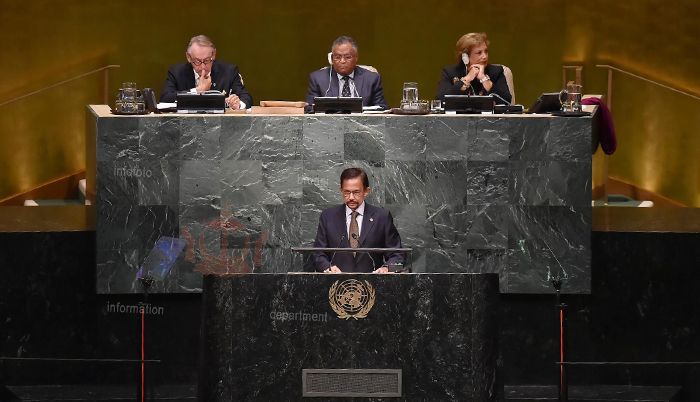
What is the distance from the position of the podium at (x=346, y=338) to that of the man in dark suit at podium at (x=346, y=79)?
247cm

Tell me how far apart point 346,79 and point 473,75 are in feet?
2.38

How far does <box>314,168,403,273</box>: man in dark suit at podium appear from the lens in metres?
6.86

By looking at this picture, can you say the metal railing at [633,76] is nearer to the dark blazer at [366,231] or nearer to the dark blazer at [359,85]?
the dark blazer at [359,85]

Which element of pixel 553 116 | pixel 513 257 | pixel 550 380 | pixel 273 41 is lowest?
pixel 550 380

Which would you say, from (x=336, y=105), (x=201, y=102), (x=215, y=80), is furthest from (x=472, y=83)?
(x=201, y=102)

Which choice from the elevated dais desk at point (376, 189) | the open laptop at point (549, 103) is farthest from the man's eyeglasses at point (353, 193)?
the open laptop at point (549, 103)

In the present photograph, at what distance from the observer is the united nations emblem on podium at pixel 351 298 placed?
593 centimetres

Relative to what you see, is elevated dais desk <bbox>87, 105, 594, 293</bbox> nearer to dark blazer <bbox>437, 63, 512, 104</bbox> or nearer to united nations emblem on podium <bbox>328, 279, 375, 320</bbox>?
dark blazer <bbox>437, 63, 512, 104</bbox>

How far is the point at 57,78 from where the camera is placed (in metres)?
10.8

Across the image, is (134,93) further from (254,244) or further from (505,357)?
(505,357)

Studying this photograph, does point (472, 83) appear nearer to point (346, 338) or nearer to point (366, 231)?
point (366, 231)

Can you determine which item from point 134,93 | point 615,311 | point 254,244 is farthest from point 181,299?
point 615,311

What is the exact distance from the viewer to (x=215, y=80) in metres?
8.61

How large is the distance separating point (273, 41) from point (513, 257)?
4203 mm
